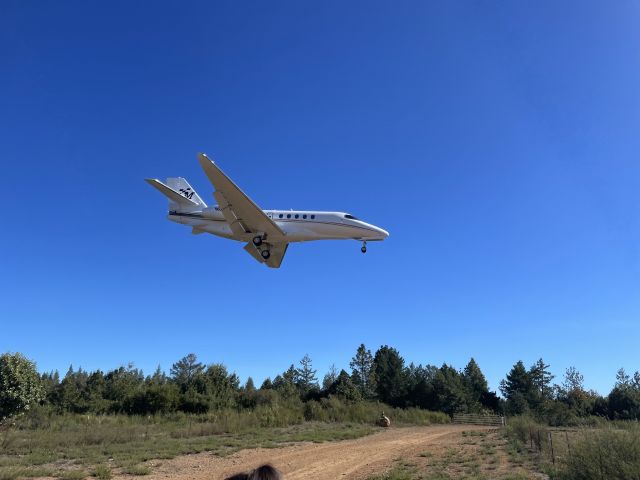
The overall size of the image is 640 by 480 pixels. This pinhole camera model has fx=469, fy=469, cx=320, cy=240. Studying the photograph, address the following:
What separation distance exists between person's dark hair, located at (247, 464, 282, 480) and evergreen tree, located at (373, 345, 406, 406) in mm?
66063

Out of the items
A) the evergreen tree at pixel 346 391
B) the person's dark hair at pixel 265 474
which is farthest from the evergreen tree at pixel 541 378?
the person's dark hair at pixel 265 474

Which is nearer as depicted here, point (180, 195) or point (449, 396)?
point (180, 195)

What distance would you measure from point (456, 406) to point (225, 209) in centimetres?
4873

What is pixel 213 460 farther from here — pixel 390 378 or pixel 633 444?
pixel 390 378

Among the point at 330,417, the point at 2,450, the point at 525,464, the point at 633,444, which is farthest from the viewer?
the point at 330,417

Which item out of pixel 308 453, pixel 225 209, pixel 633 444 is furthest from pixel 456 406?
pixel 633 444

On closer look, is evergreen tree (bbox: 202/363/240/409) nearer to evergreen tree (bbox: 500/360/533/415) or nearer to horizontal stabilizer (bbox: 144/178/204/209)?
horizontal stabilizer (bbox: 144/178/204/209)

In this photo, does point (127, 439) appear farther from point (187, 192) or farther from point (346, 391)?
point (346, 391)

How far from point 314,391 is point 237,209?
42.3 meters

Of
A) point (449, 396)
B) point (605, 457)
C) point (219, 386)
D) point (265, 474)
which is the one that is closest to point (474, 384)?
point (449, 396)

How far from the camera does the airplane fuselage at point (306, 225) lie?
2002 cm

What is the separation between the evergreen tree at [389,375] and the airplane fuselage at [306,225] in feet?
163

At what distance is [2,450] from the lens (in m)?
18.0

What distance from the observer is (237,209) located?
60.7ft
